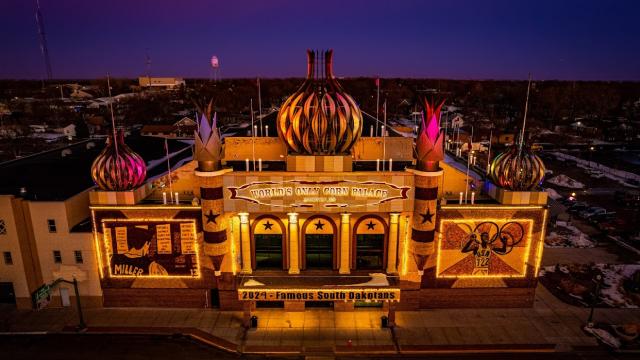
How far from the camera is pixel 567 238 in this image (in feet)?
155

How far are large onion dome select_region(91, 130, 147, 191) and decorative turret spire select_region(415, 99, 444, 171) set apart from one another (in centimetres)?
2317

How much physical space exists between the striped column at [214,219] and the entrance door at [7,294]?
698 inches

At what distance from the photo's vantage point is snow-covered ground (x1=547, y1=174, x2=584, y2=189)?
220ft

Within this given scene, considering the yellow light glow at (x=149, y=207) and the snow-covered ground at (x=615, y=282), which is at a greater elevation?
the yellow light glow at (x=149, y=207)

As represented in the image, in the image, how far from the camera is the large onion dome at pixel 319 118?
30.6 m

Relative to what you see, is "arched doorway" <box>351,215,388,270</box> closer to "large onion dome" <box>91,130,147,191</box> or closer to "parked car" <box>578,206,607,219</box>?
"large onion dome" <box>91,130,147,191</box>

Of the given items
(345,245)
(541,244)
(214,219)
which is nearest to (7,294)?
(214,219)

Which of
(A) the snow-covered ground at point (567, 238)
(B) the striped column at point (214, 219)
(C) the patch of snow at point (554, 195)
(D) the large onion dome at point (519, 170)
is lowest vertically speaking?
(A) the snow-covered ground at point (567, 238)

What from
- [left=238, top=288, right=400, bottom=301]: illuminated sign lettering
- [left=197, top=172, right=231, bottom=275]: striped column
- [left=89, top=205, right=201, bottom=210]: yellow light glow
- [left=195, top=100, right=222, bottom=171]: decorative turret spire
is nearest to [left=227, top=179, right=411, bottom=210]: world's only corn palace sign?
[left=197, top=172, right=231, bottom=275]: striped column

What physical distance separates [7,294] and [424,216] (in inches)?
1424

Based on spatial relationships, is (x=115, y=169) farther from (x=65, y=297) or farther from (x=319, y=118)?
(x=319, y=118)

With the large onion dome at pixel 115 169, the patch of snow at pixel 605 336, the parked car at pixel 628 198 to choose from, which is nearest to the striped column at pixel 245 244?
the large onion dome at pixel 115 169

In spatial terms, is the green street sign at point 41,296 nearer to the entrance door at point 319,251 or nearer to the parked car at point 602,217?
the entrance door at point 319,251

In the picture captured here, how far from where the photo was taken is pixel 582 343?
3027cm
